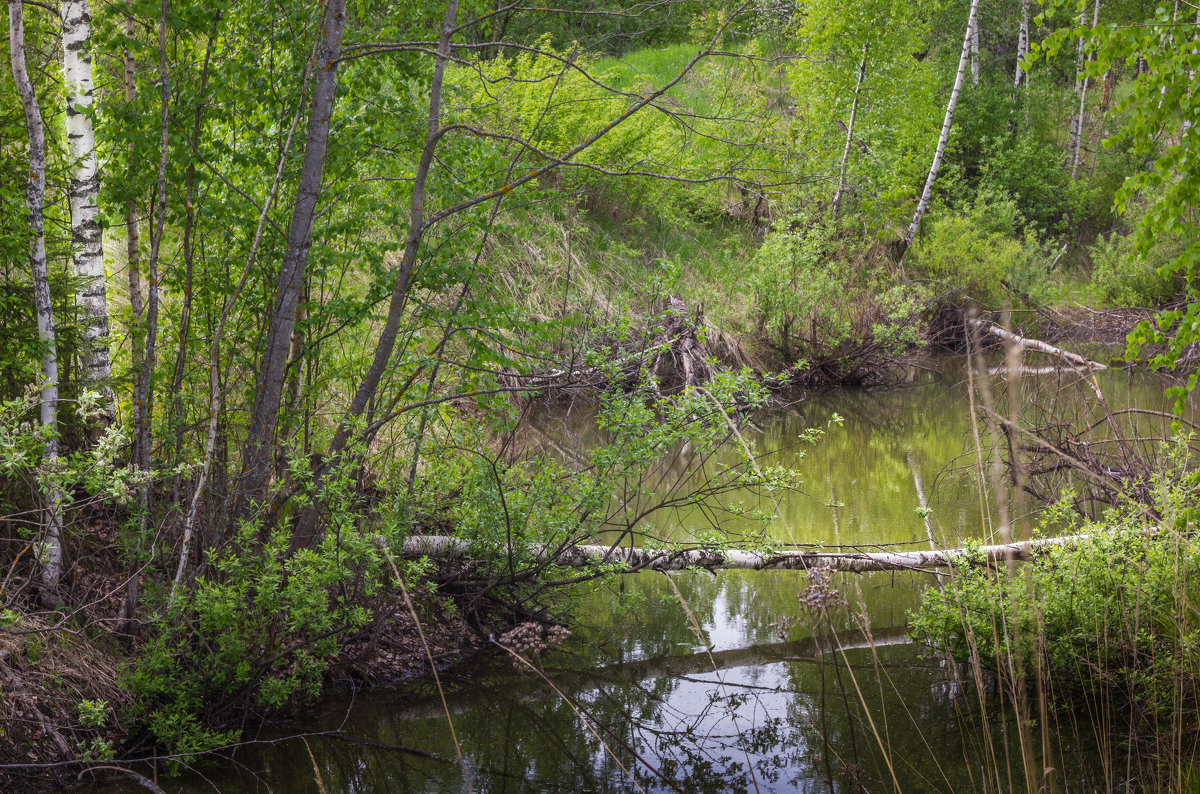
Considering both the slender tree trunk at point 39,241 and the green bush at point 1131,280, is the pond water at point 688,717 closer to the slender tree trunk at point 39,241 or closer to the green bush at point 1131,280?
the slender tree trunk at point 39,241

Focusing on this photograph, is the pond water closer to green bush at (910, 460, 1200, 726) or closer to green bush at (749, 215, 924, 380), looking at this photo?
green bush at (910, 460, 1200, 726)

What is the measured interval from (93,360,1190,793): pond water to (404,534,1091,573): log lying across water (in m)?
0.28

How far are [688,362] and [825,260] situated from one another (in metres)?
4.60

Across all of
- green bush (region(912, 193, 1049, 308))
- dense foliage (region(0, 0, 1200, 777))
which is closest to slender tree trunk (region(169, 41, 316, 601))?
dense foliage (region(0, 0, 1200, 777))

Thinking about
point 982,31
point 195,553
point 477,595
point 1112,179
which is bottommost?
point 477,595

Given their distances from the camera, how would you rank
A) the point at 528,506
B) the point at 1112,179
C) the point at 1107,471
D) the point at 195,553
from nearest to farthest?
the point at 195,553 → the point at 528,506 → the point at 1107,471 → the point at 1112,179

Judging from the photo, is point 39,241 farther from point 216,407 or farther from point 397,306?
point 397,306

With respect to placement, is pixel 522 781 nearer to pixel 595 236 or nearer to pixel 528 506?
pixel 528 506

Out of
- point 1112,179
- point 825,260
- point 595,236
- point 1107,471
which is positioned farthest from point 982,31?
point 1107,471

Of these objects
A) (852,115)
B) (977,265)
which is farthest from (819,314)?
(852,115)

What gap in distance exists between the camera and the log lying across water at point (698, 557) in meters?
5.28

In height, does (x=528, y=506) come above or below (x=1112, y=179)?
below

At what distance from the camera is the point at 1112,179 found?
23.7 m

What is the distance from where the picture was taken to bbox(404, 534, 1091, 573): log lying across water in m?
5.28
